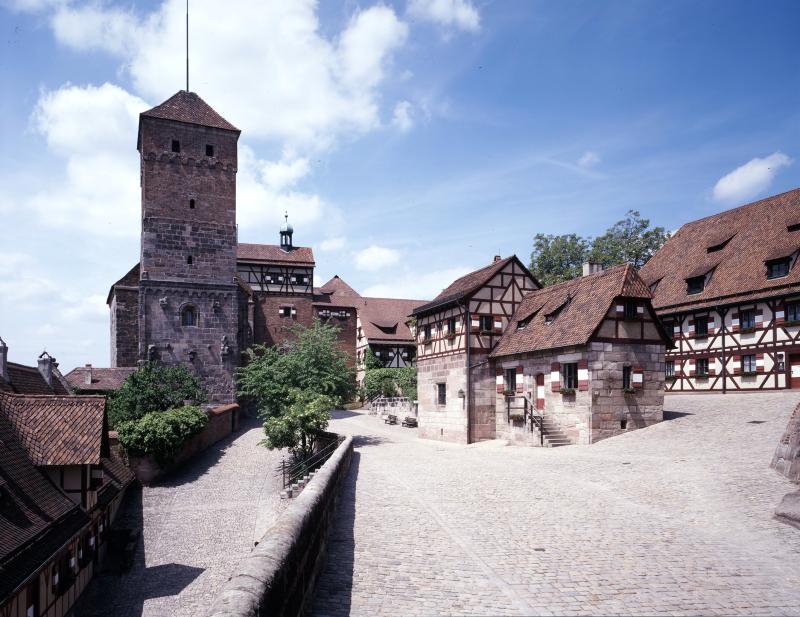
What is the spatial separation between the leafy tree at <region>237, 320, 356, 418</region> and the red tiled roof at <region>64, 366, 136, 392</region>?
11.6 m

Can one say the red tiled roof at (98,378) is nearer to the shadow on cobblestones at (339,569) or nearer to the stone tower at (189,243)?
the stone tower at (189,243)

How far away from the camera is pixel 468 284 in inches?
1137

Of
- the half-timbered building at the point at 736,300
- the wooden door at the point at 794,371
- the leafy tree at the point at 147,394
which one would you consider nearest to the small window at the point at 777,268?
the half-timbered building at the point at 736,300

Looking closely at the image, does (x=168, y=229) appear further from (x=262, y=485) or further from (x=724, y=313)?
(x=724, y=313)

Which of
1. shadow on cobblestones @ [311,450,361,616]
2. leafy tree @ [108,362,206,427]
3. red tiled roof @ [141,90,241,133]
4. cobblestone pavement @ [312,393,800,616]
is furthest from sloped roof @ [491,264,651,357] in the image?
red tiled roof @ [141,90,241,133]

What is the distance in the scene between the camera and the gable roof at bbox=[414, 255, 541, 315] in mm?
27625

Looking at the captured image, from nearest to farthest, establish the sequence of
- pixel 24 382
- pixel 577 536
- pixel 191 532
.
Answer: pixel 577 536 < pixel 191 532 < pixel 24 382

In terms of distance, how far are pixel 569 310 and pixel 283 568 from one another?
20.0m

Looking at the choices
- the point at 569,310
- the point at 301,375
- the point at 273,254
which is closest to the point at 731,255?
the point at 569,310

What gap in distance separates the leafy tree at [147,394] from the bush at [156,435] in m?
2.12

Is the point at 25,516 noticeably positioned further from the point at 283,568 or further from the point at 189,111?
the point at 189,111

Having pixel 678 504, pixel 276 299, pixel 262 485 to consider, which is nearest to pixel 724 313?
pixel 678 504

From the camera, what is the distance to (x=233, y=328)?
40375 mm

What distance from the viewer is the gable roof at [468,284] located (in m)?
27.6
